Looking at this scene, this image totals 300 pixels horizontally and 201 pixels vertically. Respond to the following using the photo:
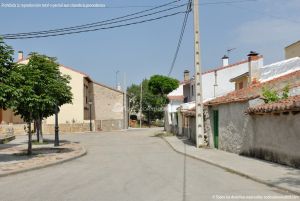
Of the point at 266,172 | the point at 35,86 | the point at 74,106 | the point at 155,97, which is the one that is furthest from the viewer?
the point at 155,97

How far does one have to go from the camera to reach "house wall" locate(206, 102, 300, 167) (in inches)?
Result: 622

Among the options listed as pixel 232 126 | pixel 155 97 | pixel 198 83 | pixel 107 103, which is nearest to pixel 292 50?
pixel 198 83

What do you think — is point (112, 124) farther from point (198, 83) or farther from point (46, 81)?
point (46, 81)

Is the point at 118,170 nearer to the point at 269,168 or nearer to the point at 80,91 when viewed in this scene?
the point at 269,168

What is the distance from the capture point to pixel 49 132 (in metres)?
57.6

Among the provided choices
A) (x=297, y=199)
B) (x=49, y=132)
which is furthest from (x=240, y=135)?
(x=49, y=132)

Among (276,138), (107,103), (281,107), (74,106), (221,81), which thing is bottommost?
(276,138)

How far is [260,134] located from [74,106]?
153 ft

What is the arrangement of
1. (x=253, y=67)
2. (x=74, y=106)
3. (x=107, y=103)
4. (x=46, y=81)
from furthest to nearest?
(x=107, y=103)
(x=74, y=106)
(x=253, y=67)
(x=46, y=81)

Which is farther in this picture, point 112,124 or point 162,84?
point 162,84

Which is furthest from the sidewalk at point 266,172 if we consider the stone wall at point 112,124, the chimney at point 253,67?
the stone wall at point 112,124

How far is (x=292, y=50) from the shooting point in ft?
119

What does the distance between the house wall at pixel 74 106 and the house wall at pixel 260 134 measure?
127 ft

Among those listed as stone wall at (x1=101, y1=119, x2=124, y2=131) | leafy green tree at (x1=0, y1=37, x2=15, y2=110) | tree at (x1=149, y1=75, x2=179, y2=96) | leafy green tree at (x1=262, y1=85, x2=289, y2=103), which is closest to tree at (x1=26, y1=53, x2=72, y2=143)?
leafy green tree at (x1=0, y1=37, x2=15, y2=110)
